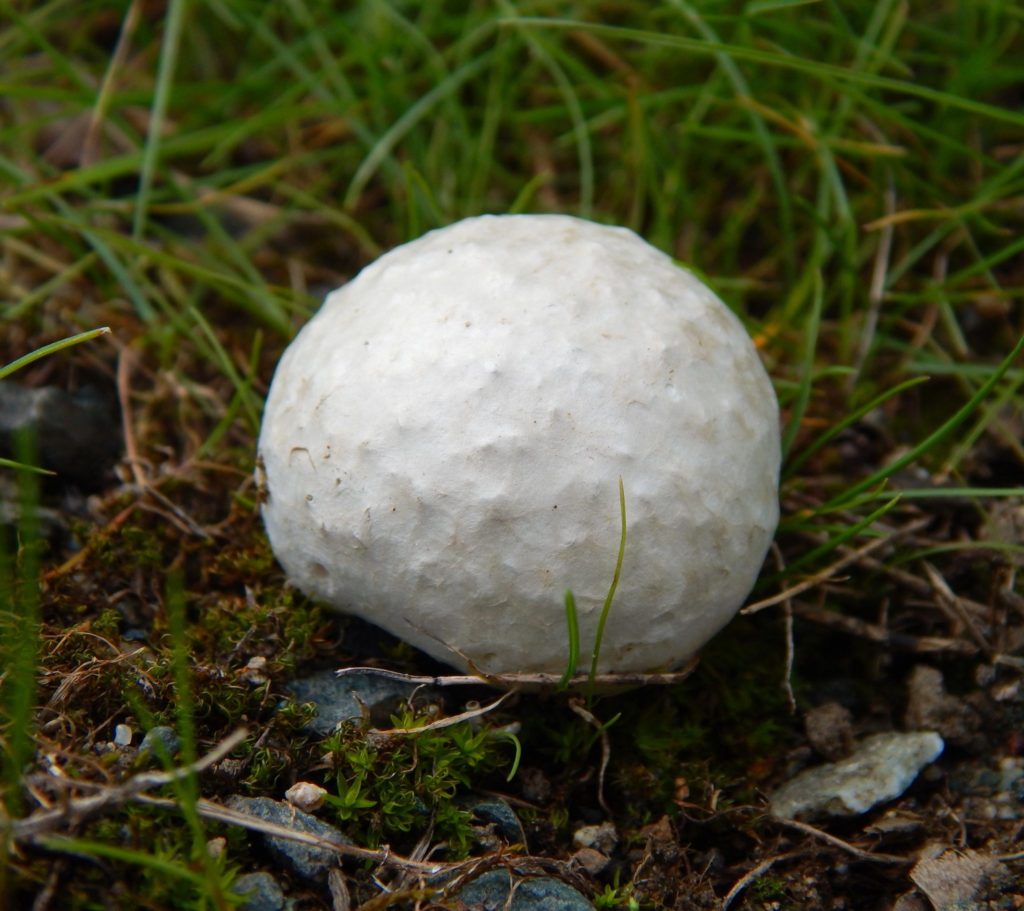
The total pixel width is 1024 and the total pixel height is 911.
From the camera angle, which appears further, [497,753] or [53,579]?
[53,579]

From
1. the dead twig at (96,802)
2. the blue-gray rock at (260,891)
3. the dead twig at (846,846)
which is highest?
the dead twig at (96,802)

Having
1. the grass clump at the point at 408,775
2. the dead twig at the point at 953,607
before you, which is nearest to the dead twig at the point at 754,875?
the grass clump at the point at 408,775

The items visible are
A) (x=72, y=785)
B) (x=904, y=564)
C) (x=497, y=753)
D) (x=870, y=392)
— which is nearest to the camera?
(x=72, y=785)

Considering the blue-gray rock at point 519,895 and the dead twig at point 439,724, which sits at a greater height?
the dead twig at point 439,724

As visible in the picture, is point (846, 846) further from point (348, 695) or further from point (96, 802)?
point (96, 802)

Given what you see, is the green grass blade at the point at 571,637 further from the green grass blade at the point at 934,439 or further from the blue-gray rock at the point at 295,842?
the green grass blade at the point at 934,439

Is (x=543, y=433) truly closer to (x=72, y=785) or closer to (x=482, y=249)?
(x=482, y=249)

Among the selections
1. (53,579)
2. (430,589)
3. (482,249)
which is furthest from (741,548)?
(53,579)
